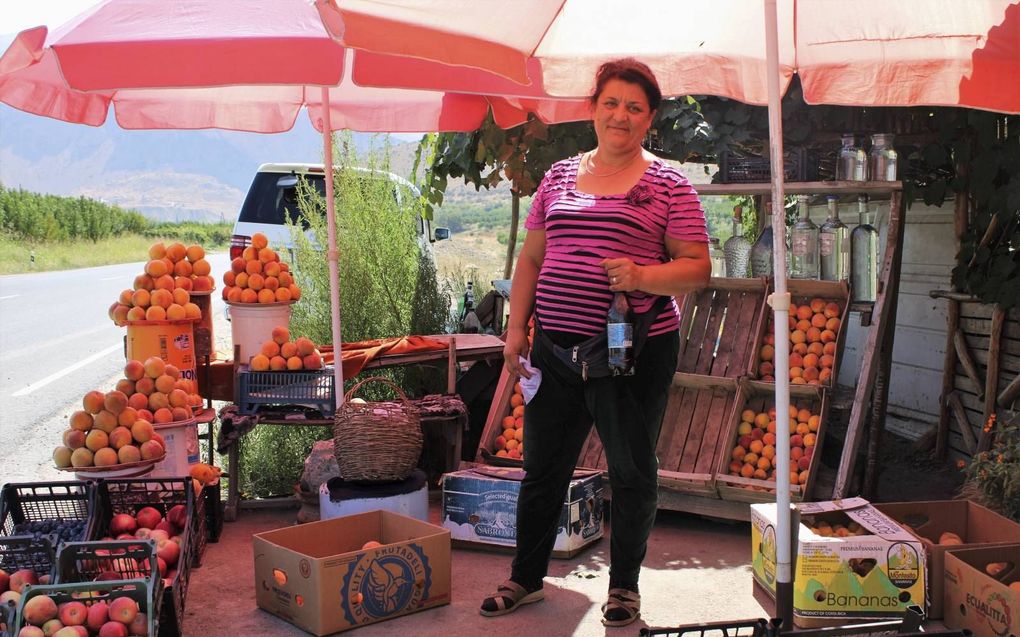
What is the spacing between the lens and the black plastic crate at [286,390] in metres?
5.64

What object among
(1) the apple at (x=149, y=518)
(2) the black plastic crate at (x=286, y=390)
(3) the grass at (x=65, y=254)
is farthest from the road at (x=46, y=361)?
(3) the grass at (x=65, y=254)

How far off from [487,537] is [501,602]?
950mm

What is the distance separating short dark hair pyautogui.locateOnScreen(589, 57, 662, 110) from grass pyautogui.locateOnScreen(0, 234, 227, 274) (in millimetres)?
30065

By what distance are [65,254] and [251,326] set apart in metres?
37.9

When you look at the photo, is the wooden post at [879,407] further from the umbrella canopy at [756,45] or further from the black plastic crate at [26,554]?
the black plastic crate at [26,554]

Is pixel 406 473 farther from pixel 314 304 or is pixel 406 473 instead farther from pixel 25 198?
pixel 25 198

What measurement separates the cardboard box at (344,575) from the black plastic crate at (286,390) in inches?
49.6

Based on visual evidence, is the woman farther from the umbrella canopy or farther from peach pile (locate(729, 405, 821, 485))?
peach pile (locate(729, 405, 821, 485))

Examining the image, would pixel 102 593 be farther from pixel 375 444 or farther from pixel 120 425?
pixel 375 444

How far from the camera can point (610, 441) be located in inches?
148

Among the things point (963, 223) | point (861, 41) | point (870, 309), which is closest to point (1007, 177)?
point (963, 223)

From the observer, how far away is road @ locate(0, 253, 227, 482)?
8.23 metres

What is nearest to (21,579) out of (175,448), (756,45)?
(175,448)

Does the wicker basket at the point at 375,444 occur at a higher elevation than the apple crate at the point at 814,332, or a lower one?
lower
